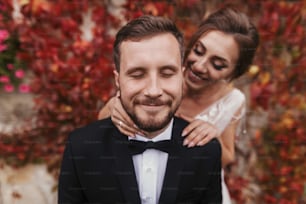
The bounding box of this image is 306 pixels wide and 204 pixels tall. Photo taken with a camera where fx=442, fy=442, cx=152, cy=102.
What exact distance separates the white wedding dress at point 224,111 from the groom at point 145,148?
0.32 metres

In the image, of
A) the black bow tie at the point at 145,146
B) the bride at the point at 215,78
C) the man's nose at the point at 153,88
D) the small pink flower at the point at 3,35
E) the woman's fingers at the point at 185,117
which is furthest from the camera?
the small pink flower at the point at 3,35

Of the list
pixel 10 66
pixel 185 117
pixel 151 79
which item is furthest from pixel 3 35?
pixel 151 79

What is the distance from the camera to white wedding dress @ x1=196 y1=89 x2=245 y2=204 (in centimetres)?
173

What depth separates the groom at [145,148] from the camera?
1.18 metres

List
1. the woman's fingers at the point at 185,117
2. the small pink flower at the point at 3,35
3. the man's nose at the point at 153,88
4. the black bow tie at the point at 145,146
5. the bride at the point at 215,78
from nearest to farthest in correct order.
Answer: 1. the man's nose at the point at 153,88
2. the black bow tie at the point at 145,146
3. the bride at the point at 215,78
4. the woman's fingers at the point at 185,117
5. the small pink flower at the point at 3,35

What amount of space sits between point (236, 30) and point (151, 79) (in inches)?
22.7

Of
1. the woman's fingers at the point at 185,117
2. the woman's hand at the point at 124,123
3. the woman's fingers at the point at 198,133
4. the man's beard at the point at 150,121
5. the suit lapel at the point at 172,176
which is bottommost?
the suit lapel at the point at 172,176

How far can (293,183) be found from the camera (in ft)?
8.12

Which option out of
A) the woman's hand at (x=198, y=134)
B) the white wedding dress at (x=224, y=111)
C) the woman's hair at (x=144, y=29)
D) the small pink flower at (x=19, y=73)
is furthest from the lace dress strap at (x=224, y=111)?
the small pink flower at (x=19, y=73)

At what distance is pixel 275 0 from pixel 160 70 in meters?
1.60

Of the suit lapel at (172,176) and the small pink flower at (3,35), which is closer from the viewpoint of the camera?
the suit lapel at (172,176)

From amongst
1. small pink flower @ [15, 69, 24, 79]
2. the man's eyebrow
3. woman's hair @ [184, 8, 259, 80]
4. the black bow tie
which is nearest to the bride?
woman's hair @ [184, 8, 259, 80]

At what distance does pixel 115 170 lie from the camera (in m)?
1.29

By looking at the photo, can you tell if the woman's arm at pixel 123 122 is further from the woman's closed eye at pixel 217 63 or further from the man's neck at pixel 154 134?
the woman's closed eye at pixel 217 63
